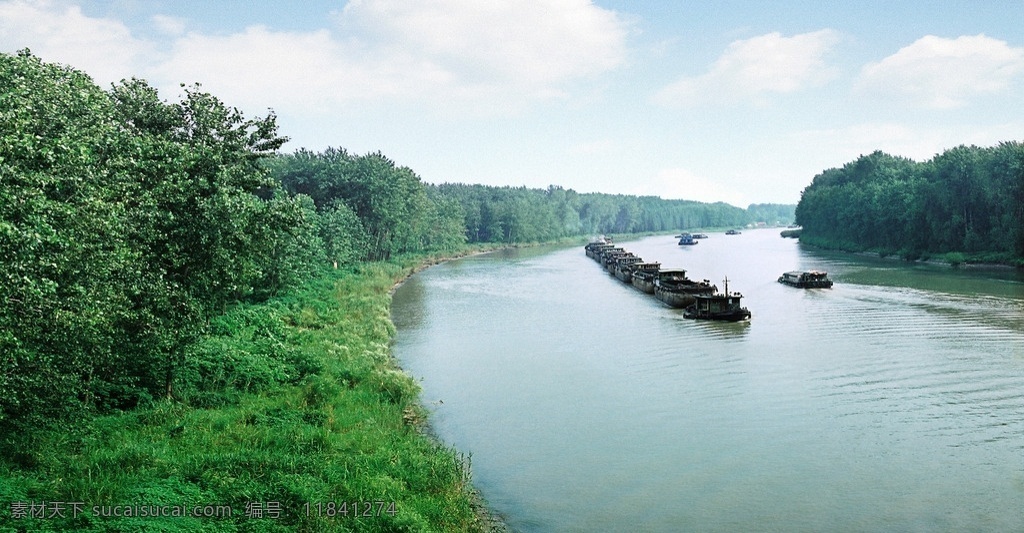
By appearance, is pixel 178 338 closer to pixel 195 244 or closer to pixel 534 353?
pixel 195 244

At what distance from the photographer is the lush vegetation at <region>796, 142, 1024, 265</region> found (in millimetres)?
85875

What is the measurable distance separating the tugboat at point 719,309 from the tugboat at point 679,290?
18.4 feet

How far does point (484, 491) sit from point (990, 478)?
15.3 metres

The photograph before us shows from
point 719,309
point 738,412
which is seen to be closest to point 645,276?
point 719,309

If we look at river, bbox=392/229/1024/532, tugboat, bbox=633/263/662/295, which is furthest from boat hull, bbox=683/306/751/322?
tugboat, bbox=633/263/662/295

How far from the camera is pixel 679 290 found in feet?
206

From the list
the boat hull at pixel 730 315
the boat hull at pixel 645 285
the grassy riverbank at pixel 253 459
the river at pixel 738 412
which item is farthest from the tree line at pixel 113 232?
the boat hull at pixel 645 285

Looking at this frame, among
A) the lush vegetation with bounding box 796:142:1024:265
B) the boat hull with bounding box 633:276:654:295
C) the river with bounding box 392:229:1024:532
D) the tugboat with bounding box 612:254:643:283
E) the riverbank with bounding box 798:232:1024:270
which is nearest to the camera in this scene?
the river with bounding box 392:229:1024:532

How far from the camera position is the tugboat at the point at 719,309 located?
5144cm

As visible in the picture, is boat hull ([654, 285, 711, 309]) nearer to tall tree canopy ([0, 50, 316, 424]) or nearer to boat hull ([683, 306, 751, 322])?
boat hull ([683, 306, 751, 322])

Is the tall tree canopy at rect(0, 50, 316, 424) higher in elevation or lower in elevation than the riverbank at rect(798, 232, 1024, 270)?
higher

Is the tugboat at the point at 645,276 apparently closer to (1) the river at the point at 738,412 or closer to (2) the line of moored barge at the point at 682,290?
(2) the line of moored barge at the point at 682,290

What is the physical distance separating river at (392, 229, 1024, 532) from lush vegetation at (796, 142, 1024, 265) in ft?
111

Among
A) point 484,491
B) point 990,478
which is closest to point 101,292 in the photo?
point 484,491
